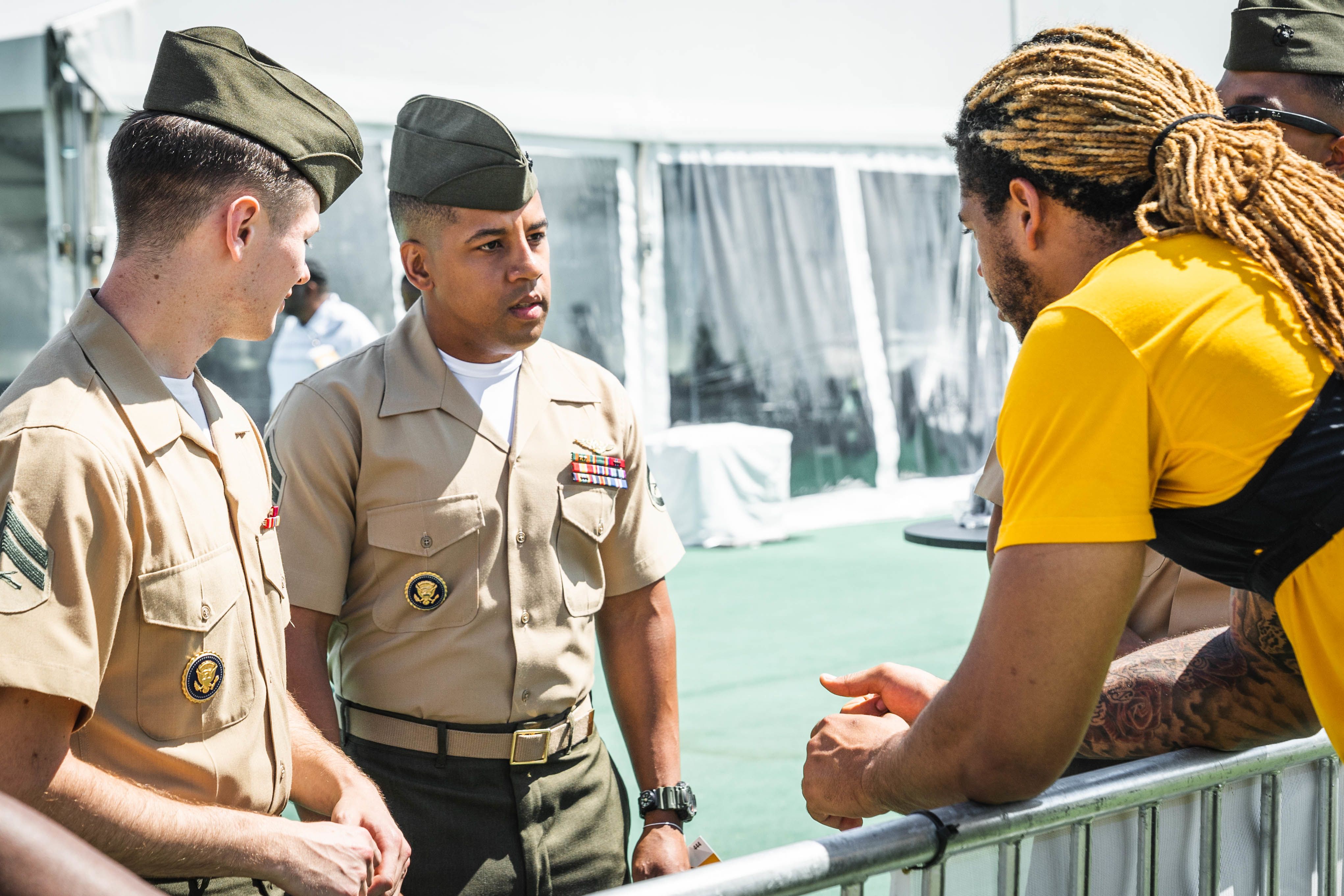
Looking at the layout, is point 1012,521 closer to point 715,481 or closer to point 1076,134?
point 1076,134

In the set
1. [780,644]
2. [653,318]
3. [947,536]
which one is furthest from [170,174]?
[653,318]

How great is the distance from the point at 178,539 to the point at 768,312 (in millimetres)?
8824

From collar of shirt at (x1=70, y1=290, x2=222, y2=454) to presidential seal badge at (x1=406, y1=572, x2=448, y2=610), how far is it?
2.03 feet

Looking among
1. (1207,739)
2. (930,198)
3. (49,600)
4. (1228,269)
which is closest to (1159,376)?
(1228,269)

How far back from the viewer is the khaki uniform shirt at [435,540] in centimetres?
198

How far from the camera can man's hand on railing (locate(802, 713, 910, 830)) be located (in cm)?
144

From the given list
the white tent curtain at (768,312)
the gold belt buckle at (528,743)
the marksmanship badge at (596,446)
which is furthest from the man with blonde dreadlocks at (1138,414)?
the white tent curtain at (768,312)

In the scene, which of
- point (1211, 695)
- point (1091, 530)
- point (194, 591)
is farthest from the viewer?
point (1211, 695)

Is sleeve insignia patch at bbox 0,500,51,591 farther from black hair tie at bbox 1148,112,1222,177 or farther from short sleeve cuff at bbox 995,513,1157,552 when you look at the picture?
black hair tie at bbox 1148,112,1222,177

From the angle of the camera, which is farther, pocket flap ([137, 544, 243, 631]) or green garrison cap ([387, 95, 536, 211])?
green garrison cap ([387, 95, 536, 211])

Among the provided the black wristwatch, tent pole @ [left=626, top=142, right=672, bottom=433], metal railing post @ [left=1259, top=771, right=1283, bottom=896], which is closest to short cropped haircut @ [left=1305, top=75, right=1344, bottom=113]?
metal railing post @ [left=1259, top=771, right=1283, bottom=896]

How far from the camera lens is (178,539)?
1409 millimetres

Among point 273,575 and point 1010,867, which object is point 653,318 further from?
point 1010,867

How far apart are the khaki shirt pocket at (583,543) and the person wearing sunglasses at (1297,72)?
144 centimetres
